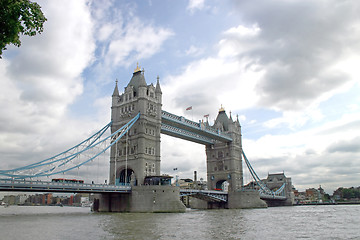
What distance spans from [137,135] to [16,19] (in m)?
47.0

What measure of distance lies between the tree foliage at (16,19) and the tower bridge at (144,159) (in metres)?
31.0

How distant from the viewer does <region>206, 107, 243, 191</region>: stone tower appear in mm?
86688

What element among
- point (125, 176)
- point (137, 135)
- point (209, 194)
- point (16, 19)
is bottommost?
point (209, 194)

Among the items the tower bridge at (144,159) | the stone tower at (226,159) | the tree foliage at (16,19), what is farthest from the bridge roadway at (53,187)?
the stone tower at (226,159)

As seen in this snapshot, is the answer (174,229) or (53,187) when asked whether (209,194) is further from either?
(174,229)

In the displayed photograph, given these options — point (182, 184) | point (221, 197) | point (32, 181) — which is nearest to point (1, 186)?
point (32, 181)

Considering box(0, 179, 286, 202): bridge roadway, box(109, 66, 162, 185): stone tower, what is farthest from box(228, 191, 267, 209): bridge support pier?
box(0, 179, 286, 202): bridge roadway

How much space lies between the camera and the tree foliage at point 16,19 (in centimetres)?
1130

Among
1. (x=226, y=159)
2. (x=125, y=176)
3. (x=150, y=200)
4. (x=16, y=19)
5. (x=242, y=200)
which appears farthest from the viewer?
(x=226, y=159)

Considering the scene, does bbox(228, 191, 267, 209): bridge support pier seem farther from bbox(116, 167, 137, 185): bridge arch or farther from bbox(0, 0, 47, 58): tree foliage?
bbox(0, 0, 47, 58): tree foliage

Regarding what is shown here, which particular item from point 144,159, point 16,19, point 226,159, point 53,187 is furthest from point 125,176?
point 16,19

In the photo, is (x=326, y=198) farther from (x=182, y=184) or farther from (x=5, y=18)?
(x=5, y=18)

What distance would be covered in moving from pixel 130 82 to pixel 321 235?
159 ft

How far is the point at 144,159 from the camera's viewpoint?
57.1m
